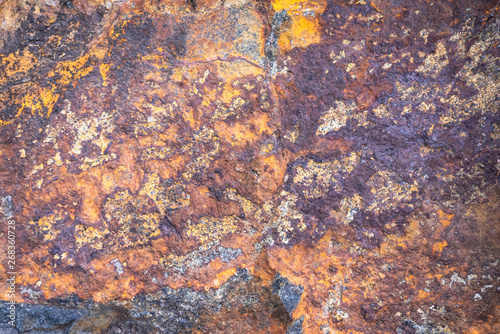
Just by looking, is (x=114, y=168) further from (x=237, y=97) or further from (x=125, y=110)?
(x=237, y=97)

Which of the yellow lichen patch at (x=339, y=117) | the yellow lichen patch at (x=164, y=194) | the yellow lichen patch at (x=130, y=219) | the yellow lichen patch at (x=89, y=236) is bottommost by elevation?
the yellow lichen patch at (x=89, y=236)

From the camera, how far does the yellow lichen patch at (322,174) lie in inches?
59.0

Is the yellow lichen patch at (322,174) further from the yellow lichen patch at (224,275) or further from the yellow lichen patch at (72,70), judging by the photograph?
the yellow lichen patch at (72,70)

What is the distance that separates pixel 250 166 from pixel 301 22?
65 centimetres

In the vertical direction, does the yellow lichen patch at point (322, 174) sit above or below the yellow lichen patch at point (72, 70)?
below

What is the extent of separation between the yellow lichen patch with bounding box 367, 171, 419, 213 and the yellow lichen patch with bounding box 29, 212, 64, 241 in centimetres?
141

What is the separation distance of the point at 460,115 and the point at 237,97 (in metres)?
0.92

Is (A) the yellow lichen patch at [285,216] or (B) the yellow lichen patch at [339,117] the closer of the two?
(B) the yellow lichen patch at [339,117]

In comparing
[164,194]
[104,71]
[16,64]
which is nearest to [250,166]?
[164,194]

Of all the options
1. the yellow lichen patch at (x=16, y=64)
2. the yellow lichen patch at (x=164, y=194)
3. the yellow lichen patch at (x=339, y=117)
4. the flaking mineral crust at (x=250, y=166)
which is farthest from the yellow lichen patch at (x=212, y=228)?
the yellow lichen patch at (x=16, y=64)

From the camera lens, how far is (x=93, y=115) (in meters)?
1.53

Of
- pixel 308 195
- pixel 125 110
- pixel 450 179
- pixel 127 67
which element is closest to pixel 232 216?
pixel 308 195

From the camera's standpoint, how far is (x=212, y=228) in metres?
1.61

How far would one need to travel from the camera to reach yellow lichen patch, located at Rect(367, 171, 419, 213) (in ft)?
4.80
